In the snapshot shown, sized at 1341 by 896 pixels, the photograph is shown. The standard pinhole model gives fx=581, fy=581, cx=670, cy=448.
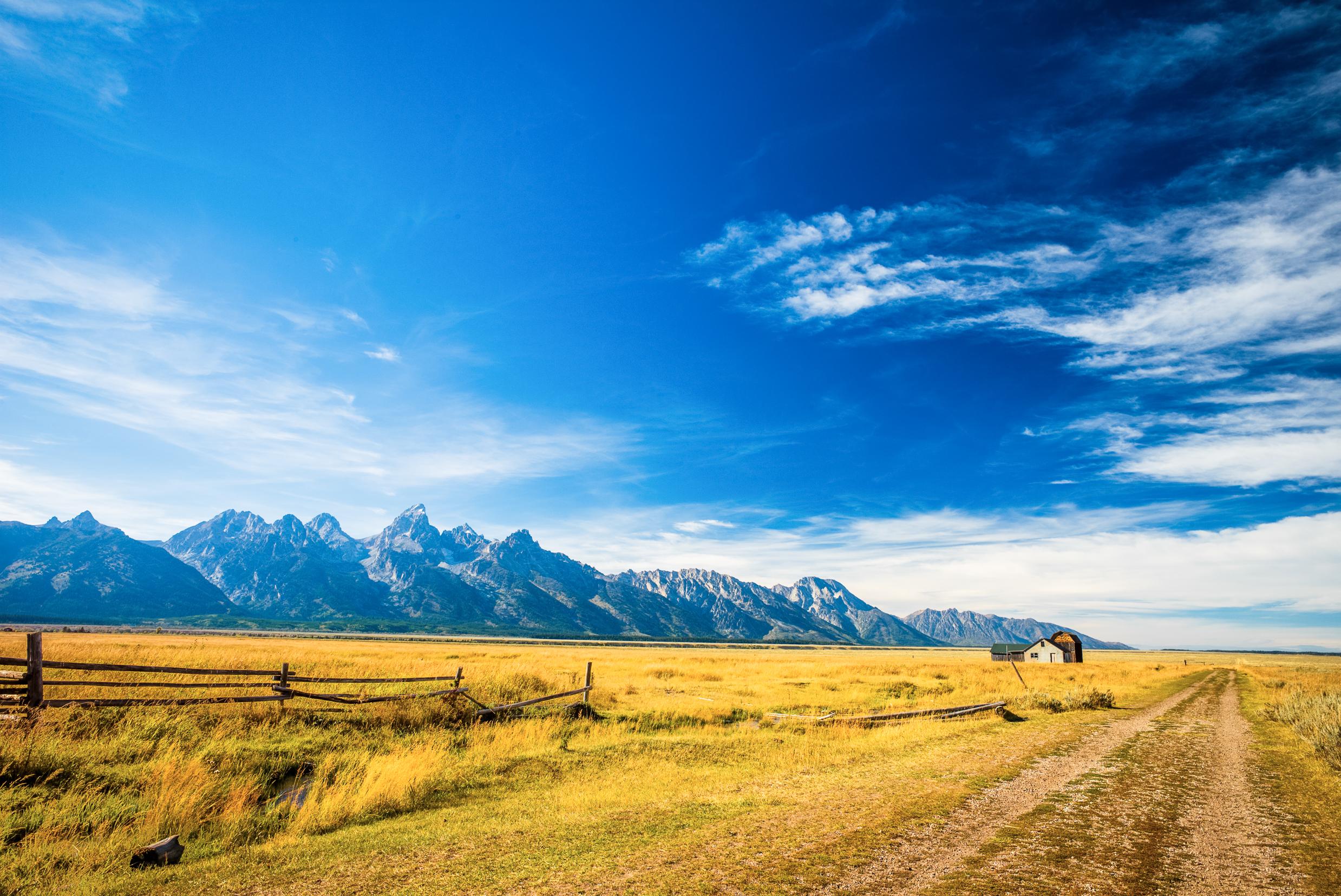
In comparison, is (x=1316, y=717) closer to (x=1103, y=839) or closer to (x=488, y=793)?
(x=1103, y=839)

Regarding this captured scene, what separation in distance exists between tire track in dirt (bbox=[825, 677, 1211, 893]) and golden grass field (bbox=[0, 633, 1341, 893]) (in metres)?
0.40

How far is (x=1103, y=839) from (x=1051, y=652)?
312 ft

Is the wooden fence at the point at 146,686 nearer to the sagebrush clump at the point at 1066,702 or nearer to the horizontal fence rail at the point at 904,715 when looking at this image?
the horizontal fence rail at the point at 904,715

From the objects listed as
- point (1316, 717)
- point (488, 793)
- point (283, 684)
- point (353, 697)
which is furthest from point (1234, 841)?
point (283, 684)

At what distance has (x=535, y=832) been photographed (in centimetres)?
957

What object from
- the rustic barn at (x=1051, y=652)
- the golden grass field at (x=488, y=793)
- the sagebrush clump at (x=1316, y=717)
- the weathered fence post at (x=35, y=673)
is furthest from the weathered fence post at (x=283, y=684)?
the rustic barn at (x=1051, y=652)

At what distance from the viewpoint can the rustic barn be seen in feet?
274

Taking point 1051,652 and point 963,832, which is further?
point 1051,652

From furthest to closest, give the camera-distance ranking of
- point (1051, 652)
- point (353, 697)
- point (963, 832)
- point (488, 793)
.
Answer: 1. point (1051, 652)
2. point (353, 697)
3. point (488, 793)
4. point (963, 832)

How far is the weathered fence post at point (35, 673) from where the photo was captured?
42.9 feet

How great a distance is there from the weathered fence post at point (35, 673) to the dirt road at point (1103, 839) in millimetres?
17432

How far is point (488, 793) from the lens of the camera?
485 inches

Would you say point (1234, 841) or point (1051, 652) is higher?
point (1234, 841)

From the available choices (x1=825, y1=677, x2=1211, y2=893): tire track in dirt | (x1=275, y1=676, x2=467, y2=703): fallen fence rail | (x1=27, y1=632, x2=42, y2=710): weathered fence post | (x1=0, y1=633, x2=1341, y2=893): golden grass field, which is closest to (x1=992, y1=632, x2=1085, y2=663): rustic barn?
(x1=0, y1=633, x2=1341, y2=893): golden grass field
